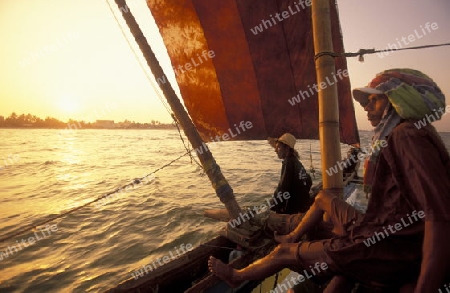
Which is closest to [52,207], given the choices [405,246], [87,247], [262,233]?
[87,247]

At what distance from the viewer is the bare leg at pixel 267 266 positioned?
2.10m

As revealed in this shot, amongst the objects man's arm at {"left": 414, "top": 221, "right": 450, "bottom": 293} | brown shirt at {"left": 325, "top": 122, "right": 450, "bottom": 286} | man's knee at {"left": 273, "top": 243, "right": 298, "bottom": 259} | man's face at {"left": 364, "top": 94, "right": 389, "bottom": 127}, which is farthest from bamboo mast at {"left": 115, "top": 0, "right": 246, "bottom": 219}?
man's arm at {"left": 414, "top": 221, "right": 450, "bottom": 293}

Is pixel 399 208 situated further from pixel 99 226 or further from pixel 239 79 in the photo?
pixel 99 226

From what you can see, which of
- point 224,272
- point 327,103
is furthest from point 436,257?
point 224,272

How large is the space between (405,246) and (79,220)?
37.3 ft

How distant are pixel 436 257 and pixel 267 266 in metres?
1.28

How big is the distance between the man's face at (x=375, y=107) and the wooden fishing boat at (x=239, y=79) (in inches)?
60.9

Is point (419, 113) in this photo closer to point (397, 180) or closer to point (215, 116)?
point (397, 180)

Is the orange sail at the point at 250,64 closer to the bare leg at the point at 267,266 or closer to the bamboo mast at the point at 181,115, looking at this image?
the bamboo mast at the point at 181,115

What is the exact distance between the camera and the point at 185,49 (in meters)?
4.97

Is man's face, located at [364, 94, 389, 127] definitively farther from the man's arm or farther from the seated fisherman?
the man's arm

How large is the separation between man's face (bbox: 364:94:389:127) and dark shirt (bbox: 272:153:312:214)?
2.48 meters

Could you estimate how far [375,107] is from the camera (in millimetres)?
1827

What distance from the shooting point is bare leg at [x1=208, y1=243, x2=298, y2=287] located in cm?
210
